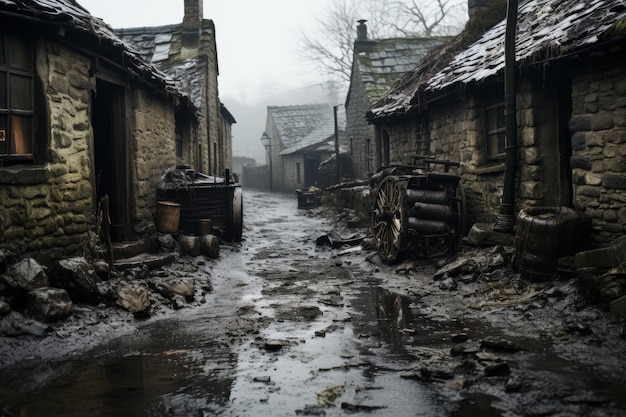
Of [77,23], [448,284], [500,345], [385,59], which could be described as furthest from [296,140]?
[500,345]

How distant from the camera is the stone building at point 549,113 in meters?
6.37


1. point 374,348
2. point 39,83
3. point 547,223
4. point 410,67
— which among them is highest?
point 410,67

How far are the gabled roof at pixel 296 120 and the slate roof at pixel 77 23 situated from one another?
27.8 meters

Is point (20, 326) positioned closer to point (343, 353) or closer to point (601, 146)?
point (343, 353)

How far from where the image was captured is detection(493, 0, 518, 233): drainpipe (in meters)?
7.48

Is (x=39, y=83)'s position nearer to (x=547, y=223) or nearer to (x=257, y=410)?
(x=257, y=410)

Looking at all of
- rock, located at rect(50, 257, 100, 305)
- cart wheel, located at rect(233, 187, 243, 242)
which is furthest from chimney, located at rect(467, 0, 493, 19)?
rock, located at rect(50, 257, 100, 305)

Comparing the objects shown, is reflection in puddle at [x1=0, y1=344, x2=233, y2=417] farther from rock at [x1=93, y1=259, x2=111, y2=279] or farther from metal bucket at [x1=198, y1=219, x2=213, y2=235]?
metal bucket at [x1=198, y1=219, x2=213, y2=235]

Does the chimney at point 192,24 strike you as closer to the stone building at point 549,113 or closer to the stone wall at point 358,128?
the stone wall at point 358,128

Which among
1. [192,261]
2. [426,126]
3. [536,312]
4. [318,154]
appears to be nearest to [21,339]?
[192,261]

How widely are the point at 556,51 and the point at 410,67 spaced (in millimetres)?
14715

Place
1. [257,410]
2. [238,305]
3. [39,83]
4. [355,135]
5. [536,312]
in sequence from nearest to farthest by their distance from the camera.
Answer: [257,410], [536,312], [39,83], [238,305], [355,135]

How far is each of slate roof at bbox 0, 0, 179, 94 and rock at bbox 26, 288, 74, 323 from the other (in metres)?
2.92

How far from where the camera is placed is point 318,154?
1264 inches
